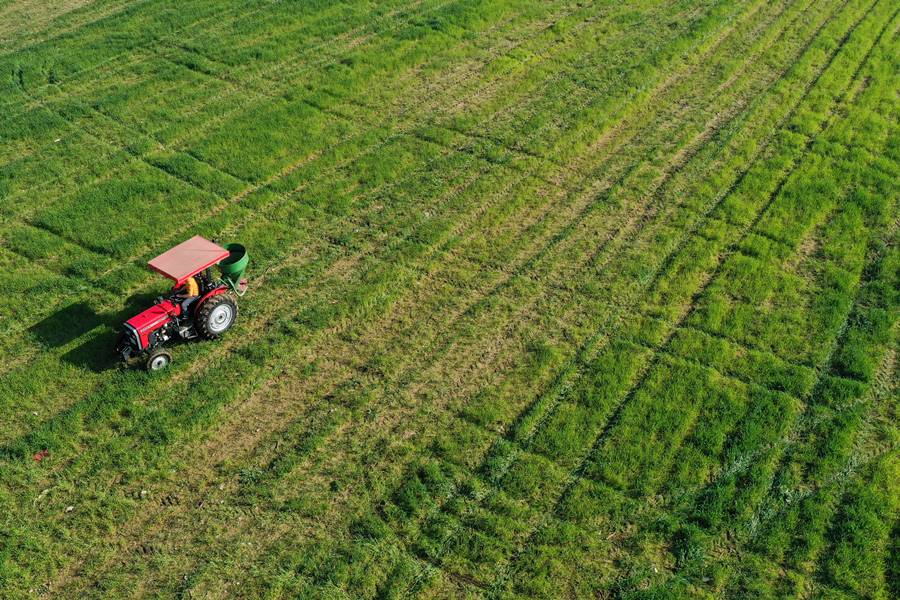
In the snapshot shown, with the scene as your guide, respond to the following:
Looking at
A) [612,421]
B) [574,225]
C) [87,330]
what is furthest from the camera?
[574,225]

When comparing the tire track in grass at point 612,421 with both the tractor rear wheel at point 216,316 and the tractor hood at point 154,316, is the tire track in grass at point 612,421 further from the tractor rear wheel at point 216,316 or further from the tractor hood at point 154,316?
the tractor hood at point 154,316

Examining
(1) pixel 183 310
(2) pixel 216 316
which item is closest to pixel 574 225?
(2) pixel 216 316

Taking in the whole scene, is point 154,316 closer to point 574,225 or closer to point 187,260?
point 187,260

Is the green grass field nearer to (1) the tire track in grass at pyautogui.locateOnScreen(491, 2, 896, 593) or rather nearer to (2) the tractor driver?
(1) the tire track in grass at pyautogui.locateOnScreen(491, 2, 896, 593)

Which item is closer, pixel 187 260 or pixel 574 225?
pixel 187 260

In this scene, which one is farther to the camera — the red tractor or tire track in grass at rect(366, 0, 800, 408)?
tire track in grass at rect(366, 0, 800, 408)

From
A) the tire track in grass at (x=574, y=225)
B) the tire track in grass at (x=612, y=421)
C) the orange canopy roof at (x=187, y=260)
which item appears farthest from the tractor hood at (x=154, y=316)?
the tire track in grass at (x=612, y=421)

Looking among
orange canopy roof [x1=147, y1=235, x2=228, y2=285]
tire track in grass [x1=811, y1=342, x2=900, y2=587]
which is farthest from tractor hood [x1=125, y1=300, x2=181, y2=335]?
tire track in grass [x1=811, y1=342, x2=900, y2=587]
